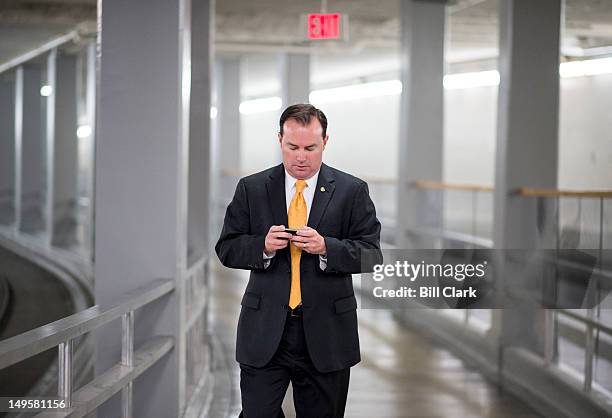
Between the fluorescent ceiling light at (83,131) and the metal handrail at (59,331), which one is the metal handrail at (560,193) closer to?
the metal handrail at (59,331)

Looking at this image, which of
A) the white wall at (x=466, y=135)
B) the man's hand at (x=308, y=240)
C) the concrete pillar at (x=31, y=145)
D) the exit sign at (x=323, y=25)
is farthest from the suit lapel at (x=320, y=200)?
the concrete pillar at (x=31, y=145)

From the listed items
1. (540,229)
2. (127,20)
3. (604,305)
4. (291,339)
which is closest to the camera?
(291,339)

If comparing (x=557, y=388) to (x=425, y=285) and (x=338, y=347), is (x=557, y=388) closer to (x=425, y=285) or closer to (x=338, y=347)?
(x=425, y=285)

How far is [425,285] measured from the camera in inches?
212

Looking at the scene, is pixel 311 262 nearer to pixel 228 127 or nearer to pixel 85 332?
pixel 85 332

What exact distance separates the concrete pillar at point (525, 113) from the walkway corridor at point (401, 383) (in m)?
0.61

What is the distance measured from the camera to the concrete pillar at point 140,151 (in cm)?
510

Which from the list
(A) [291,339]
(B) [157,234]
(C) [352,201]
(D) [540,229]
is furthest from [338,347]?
(D) [540,229]

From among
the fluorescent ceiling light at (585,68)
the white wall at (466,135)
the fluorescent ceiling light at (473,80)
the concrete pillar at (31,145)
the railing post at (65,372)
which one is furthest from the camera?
the concrete pillar at (31,145)

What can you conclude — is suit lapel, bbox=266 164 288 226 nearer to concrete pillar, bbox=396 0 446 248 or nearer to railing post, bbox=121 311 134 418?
railing post, bbox=121 311 134 418

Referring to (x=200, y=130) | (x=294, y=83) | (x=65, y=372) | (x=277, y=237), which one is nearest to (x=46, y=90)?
(x=200, y=130)

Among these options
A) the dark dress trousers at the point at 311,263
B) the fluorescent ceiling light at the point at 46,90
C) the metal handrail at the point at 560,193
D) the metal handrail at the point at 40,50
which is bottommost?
the dark dress trousers at the point at 311,263

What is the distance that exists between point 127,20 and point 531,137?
346cm

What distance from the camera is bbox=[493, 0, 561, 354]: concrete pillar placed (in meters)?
7.35
